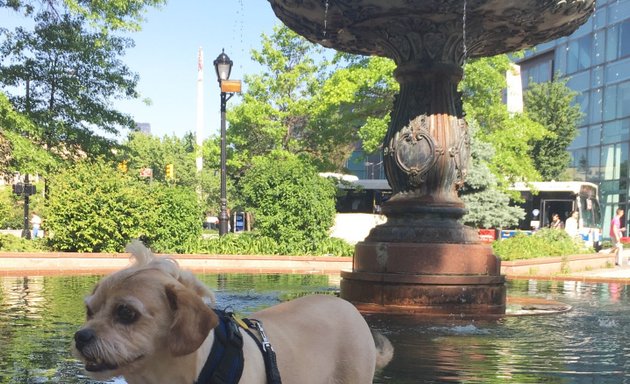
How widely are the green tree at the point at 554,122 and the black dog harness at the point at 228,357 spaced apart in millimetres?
49002

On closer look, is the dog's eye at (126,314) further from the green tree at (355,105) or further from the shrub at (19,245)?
the green tree at (355,105)

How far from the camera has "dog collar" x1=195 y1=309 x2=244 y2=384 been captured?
278 cm

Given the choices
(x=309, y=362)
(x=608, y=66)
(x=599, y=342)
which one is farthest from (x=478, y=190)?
(x=309, y=362)

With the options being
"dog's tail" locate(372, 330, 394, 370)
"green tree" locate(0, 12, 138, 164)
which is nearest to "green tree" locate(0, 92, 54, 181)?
"green tree" locate(0, 12, 138, 164)

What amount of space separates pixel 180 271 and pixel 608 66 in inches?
2130

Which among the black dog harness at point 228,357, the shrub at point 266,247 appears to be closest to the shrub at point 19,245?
the shrub at point 266,247

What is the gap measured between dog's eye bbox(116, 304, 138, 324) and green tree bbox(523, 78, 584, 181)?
162 ft

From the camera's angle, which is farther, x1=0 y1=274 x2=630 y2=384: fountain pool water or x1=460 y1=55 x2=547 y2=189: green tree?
x1=460 y1=55 x2=547 y2=189: green tree

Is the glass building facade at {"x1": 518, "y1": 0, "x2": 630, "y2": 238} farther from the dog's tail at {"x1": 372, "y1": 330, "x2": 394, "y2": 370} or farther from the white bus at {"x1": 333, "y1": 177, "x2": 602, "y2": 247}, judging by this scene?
the dog's tail at {"x1": 372, "y1": 330, "x2": 394, "y2": 370}

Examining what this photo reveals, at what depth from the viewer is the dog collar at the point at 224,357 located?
9.12ft

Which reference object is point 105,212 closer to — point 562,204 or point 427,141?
point 427,141

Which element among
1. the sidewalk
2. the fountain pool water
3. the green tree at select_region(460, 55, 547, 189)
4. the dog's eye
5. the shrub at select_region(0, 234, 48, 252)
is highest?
the green tree at select_region(460, 55, 547, 189)

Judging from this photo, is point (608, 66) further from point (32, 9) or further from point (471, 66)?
point (32, 9)

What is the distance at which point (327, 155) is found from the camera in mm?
36406
